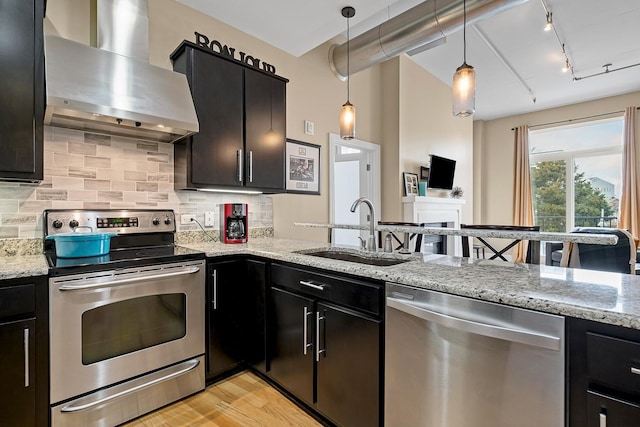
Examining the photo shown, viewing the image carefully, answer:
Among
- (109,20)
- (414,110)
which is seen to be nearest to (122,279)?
(109,20)

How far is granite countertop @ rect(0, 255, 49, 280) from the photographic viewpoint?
1.38 m

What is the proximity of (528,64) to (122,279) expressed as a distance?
5.39 metres

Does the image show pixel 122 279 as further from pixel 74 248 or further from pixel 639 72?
pixel 639 72

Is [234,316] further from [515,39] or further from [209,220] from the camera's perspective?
[515,39]

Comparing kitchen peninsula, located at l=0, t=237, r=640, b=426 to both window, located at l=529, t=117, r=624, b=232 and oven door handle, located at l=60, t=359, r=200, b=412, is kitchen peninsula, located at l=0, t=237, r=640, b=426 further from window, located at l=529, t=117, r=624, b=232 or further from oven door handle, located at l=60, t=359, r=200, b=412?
window, located at l=529, t=117, r=624, b=232

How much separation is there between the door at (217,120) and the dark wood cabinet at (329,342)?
0.94 m

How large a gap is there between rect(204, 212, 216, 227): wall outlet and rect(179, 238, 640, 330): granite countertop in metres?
1.25

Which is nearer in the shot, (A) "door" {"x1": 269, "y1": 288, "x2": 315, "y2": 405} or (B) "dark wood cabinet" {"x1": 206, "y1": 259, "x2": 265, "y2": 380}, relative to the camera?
(A) "door" {"x1": 269, "y1": 288, "x2": 315, "y2": 405}

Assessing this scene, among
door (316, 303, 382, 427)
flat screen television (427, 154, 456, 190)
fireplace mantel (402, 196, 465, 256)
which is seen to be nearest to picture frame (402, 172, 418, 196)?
fireplace mantel (402, 196, 465, 256)

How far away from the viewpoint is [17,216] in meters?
1.85

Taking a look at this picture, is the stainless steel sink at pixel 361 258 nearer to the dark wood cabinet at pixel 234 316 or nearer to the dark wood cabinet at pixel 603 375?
the dark wood cabinet at pixel 234 316

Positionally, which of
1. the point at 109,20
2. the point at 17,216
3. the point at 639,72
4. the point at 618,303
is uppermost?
the point at 639,72

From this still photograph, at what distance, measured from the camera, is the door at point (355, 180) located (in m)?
4.39

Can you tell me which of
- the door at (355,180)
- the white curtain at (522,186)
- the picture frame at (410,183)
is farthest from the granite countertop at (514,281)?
the white curtain at (522,186)
